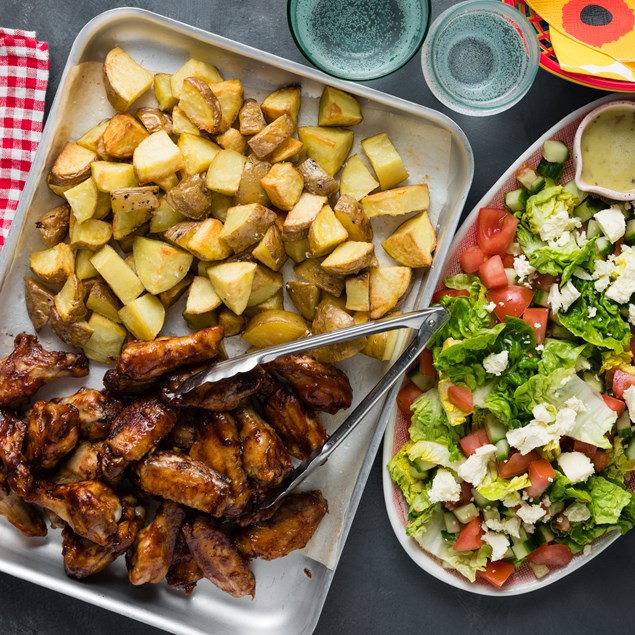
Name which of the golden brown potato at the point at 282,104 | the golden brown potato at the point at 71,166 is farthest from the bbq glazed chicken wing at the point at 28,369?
the golden brown potato at the point at 282,104

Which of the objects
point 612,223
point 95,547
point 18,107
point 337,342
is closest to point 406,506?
point 337,342

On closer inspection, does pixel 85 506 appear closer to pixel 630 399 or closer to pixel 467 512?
pixel 467 512

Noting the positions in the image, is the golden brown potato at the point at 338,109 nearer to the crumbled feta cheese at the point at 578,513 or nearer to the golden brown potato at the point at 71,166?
the golden brown potato at the point at 71,166

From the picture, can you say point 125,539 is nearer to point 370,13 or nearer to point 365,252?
point 365,252

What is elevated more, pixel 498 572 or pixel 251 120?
pixel 251 120

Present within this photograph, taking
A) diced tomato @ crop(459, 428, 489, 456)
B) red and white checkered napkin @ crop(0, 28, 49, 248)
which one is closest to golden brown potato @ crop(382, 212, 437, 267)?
diced tomato @ crop(459, 428, 489, 456)

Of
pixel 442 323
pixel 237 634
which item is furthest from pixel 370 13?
pixel 237 634
